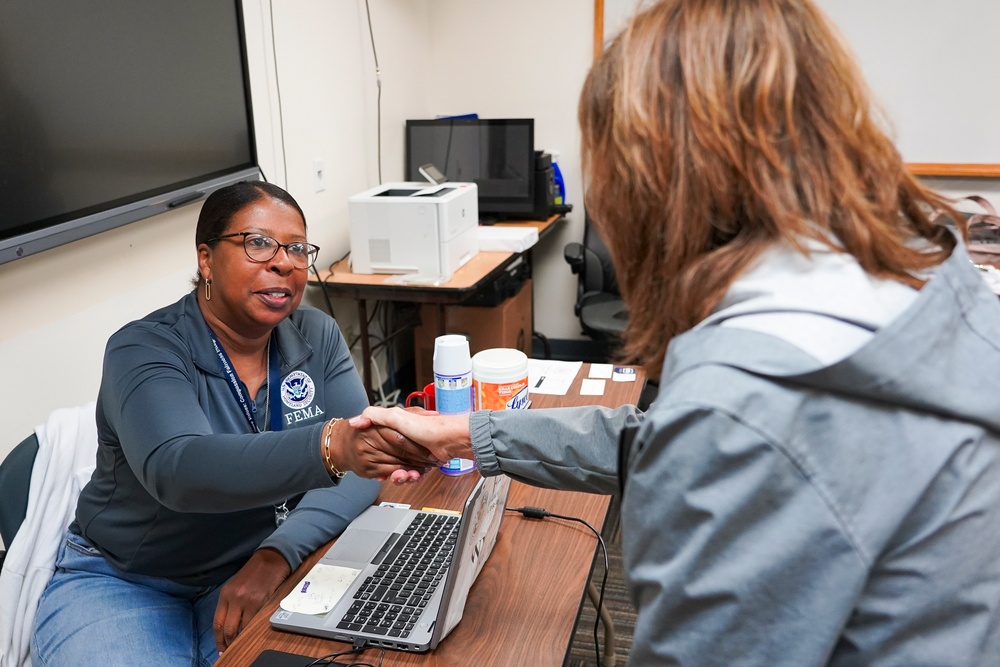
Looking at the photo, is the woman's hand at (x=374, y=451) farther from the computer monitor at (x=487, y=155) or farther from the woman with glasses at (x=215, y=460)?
the computer monitor at (x=487, y=155)

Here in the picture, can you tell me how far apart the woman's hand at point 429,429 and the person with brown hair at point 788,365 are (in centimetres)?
50

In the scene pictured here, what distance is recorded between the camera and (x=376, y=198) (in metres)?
3.08

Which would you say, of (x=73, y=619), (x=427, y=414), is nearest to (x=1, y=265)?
(x=73, y=619)

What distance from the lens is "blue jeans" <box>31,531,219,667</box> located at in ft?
4.25

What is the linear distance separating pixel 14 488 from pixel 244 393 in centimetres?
45

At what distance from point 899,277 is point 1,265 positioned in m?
1.84

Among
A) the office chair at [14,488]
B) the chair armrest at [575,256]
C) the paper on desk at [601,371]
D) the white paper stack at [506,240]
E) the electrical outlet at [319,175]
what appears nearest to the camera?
the office chair at [14,488]

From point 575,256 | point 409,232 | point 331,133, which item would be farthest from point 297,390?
point 575,256

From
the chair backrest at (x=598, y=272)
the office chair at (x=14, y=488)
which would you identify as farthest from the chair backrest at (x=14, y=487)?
the chair backrest at (x=598, y=272)

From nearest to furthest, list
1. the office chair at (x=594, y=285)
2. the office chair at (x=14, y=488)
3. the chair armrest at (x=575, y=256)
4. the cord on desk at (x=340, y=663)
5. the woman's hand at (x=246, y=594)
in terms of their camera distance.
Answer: the cord on desk at (x=340, y=663), the woman's hand at (x=246, y=594), the office chair at (x=14, y=488), the office chair at (x=594, y=285), the chair armrest at (x=575, y=256)

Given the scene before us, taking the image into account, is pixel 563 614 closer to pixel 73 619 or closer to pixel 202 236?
pixel 73 619

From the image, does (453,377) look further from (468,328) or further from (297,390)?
(468,328)

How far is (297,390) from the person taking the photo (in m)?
1.65

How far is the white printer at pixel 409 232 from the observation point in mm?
3021
